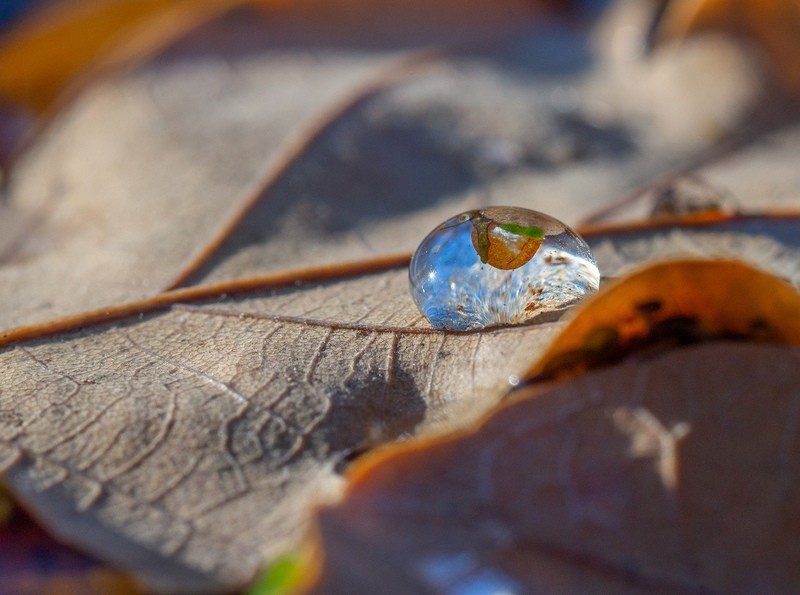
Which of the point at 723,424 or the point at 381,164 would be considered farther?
the point at 381,164

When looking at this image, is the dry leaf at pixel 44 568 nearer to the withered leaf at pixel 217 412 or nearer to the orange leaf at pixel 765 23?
the withered leaf at pixel 217 412

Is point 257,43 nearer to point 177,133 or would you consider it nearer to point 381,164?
point 177,133

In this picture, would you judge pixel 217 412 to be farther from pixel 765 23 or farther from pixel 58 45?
pixel 58 45

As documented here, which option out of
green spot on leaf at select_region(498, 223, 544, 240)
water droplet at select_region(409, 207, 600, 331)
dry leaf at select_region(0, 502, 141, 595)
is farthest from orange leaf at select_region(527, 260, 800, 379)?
dry leaf at select_region(0, 502, 141, 595)

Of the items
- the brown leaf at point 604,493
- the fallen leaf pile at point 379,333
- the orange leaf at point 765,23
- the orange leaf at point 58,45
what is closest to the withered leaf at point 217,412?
the fallen leaf pile at point 379,333

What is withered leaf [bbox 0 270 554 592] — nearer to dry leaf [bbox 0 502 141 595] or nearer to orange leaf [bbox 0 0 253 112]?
dry leaf [bbox 0 502 141 595]

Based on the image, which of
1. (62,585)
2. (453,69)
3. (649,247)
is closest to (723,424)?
(649,247)
